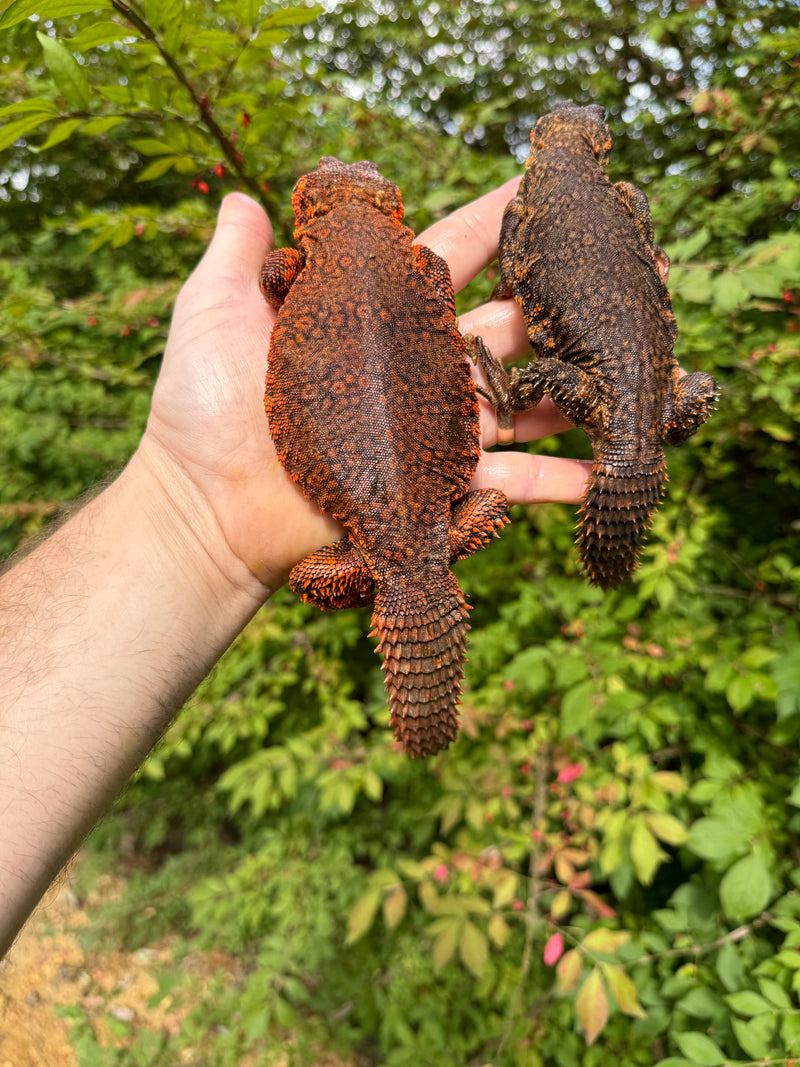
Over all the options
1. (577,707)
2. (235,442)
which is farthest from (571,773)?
(235,442)

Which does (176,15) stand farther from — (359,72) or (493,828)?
(359,72)

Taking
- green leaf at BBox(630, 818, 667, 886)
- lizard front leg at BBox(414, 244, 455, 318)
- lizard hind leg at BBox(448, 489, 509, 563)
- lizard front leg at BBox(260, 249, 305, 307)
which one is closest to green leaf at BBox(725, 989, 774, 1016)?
green leaf at BBox(630, 818, 667, 886)

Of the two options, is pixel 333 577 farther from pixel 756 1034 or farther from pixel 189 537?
pixel 756 1034

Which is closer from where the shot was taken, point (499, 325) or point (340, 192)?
point (340, 192)

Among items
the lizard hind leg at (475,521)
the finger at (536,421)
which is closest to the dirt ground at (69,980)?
the lizard hind leg at (475,521)

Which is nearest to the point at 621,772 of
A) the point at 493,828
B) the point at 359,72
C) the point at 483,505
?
the point at 493,828

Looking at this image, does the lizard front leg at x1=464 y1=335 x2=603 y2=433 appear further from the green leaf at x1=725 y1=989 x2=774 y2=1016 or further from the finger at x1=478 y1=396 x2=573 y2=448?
the green leaf at x1=725 y1=989 x2=774 y2=1016
